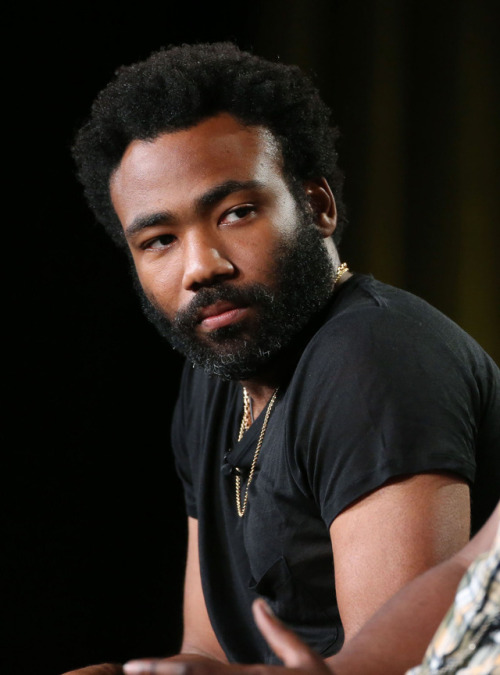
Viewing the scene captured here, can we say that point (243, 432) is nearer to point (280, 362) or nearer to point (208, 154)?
point (280, 362)

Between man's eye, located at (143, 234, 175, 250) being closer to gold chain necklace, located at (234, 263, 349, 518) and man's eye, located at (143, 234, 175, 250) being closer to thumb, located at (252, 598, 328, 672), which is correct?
gold chain necklace, located at (234, 263, 349, 518)

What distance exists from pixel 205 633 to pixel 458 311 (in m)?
1.03

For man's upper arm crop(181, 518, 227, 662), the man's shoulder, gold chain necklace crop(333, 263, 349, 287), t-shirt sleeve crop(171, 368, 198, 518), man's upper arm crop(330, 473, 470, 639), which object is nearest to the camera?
man's upper arm crop(330, 473, 470, 639)

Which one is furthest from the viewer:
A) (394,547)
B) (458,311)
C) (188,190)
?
(458,311)

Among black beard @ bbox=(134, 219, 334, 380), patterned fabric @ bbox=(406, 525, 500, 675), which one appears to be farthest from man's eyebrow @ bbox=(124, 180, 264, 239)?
patterned fabric @ bbox=(406, 525, 500, 675)

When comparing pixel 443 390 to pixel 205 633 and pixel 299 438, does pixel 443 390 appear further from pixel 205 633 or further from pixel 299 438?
pixel 205 633

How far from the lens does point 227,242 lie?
144 cm

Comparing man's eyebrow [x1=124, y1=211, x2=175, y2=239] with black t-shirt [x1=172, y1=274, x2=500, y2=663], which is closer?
black t-shirt [x1=172, y1=274, x2=500, y2=663]

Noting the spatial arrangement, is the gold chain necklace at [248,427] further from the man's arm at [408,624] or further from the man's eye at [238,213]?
the man's arm at [408,624]

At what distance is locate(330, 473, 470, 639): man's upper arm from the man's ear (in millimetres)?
627

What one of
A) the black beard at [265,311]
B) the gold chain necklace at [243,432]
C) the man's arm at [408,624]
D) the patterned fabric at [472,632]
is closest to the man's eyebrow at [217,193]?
the black beard at [265,311]

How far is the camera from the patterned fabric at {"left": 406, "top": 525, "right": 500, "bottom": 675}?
0.73m

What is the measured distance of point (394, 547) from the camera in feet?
3.56

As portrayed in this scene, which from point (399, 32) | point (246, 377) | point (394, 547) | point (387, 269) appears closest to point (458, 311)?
point (387, 269)
